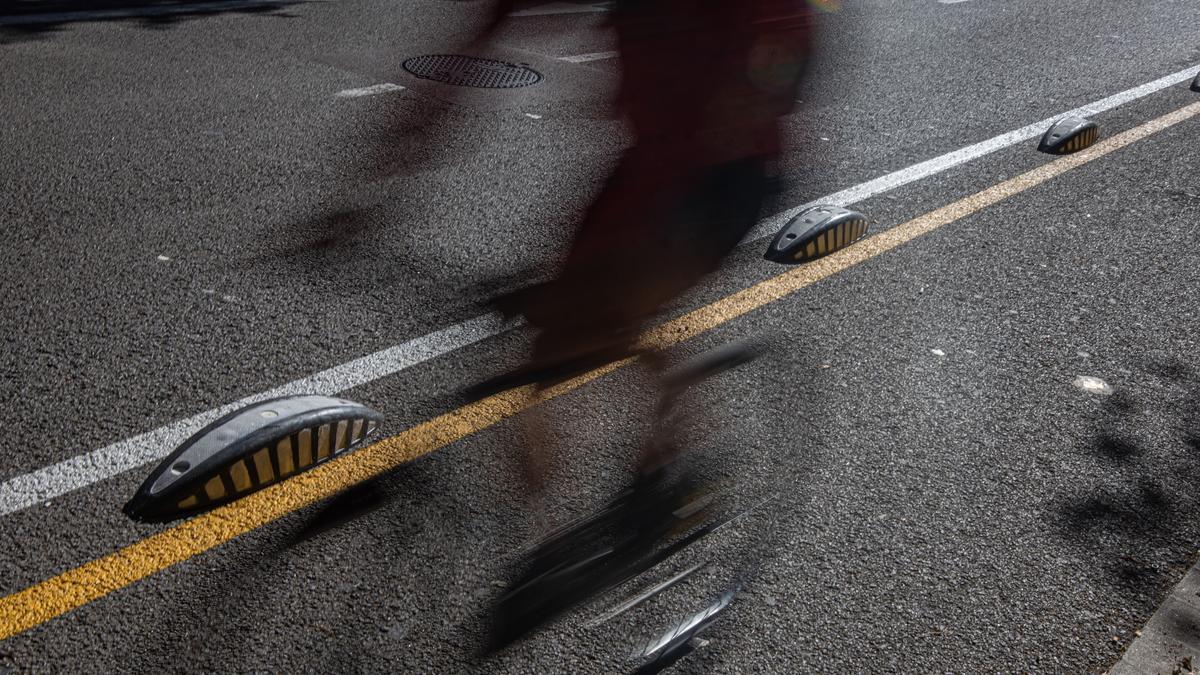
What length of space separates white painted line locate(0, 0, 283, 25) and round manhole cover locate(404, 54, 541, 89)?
2.33 m

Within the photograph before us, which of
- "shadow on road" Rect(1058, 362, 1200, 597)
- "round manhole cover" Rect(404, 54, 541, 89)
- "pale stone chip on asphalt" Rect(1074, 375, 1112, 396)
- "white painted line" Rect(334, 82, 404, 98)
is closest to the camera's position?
"shadow on road" Rect(1058, 362, 1200, 597)

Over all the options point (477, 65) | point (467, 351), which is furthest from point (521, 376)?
point (477, 65)

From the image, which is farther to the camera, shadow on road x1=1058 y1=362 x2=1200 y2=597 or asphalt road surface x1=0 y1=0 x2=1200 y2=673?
shadow on road x1=1058 y1=362 x2=1200 y2=597

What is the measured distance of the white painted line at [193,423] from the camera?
2.94 metres

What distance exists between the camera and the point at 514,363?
373 cm

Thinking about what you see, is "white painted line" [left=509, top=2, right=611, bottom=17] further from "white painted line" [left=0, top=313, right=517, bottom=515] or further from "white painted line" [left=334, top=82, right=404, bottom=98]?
"white painted line" [left=0, top=313, right=517, bottom=515]

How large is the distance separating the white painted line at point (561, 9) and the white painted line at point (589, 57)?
1561 mm

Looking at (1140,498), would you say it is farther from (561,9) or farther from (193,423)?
(561,9)

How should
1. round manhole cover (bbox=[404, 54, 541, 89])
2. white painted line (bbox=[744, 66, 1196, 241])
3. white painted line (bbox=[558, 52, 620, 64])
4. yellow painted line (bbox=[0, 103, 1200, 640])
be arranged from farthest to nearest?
white painted line (bbox=[558, 52, 620, 64])
round manhole cover (bbox=[404, 54, 541, 89])
white painted line (bbox=[744, 66, 1196, 241])
yellow painted line (bbox=[0, 103, 1200, 640])

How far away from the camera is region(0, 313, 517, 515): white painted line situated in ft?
9.65

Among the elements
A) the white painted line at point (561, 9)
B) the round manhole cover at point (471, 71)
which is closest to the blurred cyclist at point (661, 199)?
the white painted line at point (561, 9)

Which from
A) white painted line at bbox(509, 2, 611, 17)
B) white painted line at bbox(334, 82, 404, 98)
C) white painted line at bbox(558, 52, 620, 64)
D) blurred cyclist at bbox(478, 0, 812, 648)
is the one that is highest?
white painted line at bbox(334, 82, 404, 98)

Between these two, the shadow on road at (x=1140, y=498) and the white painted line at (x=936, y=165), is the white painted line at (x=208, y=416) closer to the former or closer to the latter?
the white painted line at (x=936, y=165)

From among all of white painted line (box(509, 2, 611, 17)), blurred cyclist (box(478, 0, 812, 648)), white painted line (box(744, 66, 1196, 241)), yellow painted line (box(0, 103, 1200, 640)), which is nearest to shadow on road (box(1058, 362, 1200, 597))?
blurred cyclist (box(478, 0, 812, 648))
